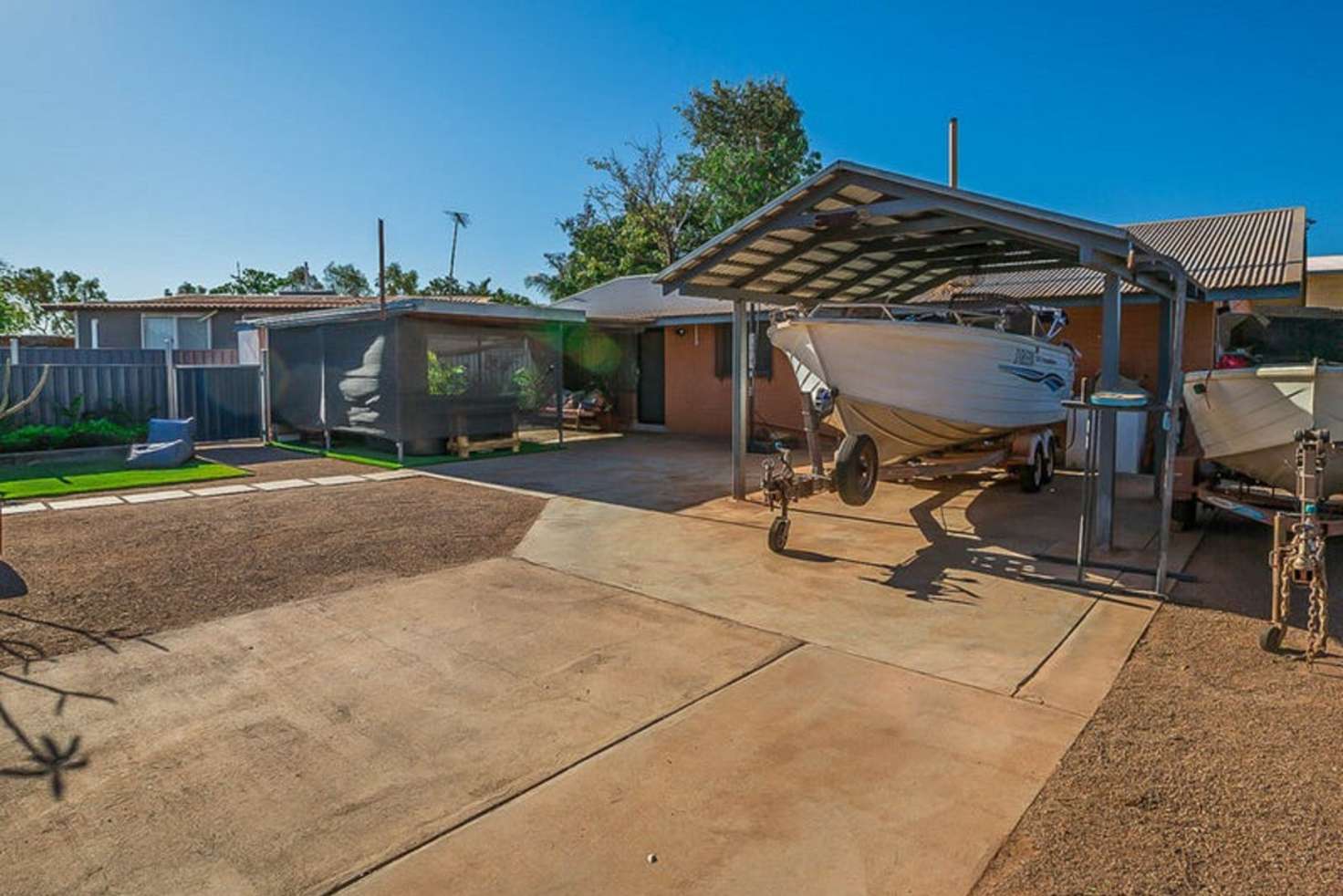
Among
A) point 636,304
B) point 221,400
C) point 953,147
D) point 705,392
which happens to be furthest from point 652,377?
point 221,400

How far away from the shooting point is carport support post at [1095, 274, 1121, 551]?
6.04 metres

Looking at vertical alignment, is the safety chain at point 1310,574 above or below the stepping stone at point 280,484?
above

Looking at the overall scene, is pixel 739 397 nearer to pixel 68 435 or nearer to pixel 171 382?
pixel 68 435

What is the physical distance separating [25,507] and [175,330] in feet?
56.2

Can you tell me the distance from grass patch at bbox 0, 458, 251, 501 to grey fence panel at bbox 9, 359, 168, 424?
1696mm

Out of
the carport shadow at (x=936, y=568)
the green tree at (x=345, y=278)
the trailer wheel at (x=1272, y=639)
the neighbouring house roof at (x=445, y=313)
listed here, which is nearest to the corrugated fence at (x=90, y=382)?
the neighbouring house roof at (x=445, y=313)

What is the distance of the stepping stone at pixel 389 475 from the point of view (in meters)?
10.1

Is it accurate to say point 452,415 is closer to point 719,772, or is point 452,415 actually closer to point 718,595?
point 718,595

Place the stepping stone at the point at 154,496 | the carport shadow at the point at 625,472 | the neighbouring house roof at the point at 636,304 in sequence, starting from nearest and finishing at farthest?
1. the stepping stone at the point at 154,496
2. the carport shadow at the point at 625,472
3. the neighbouring house roof at the point at 636,304

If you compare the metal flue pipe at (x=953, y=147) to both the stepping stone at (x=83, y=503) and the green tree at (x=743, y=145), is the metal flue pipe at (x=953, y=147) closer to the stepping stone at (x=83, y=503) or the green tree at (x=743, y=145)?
the stepping stone at (x=83, y=503)

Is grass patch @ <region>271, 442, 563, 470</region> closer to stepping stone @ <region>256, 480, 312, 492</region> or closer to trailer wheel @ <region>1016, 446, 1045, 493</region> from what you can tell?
stepping stone @ <region>256, 480, 312, 492</region>

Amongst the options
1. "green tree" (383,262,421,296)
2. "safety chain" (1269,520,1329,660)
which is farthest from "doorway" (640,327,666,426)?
"green tree" (383,262,421,296)

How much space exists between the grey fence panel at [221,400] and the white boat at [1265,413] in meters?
14.6

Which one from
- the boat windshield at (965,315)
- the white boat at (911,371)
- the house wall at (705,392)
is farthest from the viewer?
the house wall at (705,392)
